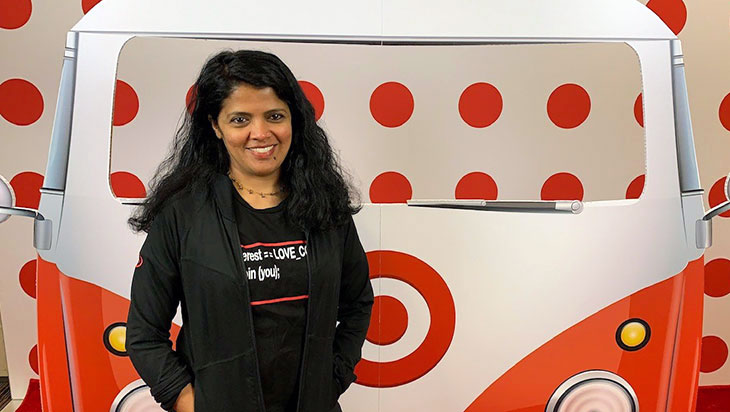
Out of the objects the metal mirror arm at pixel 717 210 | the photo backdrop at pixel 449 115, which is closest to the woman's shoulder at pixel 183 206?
the photo backdrop at pixel 449 115

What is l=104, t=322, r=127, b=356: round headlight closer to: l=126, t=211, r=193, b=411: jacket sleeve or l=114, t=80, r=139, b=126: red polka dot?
l=126, t=211, r=193, b=411: jacket sleeve

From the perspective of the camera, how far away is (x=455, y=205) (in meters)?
1.72

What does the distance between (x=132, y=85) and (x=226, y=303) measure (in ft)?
2.62

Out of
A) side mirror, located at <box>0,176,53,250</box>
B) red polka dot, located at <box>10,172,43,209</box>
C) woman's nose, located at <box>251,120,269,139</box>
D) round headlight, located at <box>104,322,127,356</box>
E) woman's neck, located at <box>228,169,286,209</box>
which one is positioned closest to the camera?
woman's nose, located at <box>251,120,269,139</box>

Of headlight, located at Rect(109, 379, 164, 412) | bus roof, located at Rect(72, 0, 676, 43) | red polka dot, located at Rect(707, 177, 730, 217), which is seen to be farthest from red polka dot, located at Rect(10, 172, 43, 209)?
red polka dot, located at Rect(707, 177, 730, 217)

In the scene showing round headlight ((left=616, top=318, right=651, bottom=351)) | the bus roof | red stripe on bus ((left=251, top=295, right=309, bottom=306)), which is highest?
the bus roof

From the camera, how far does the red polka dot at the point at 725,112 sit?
230cm

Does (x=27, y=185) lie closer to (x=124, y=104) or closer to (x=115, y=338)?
(x=124, y=104)

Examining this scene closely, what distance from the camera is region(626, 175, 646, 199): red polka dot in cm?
175

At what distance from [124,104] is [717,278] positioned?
7.60 feet

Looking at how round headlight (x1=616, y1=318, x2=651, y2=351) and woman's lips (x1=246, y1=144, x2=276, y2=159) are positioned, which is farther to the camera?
round headlight (x1=616, y1=318, x2=651, y2=351)

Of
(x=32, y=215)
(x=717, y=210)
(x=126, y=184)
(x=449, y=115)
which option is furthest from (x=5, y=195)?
(x=717, y=210)

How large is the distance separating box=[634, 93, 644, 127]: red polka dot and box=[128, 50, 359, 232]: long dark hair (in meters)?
0.94

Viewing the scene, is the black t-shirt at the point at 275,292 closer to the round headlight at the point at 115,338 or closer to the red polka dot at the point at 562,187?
the round headlight at the point at 115,338
